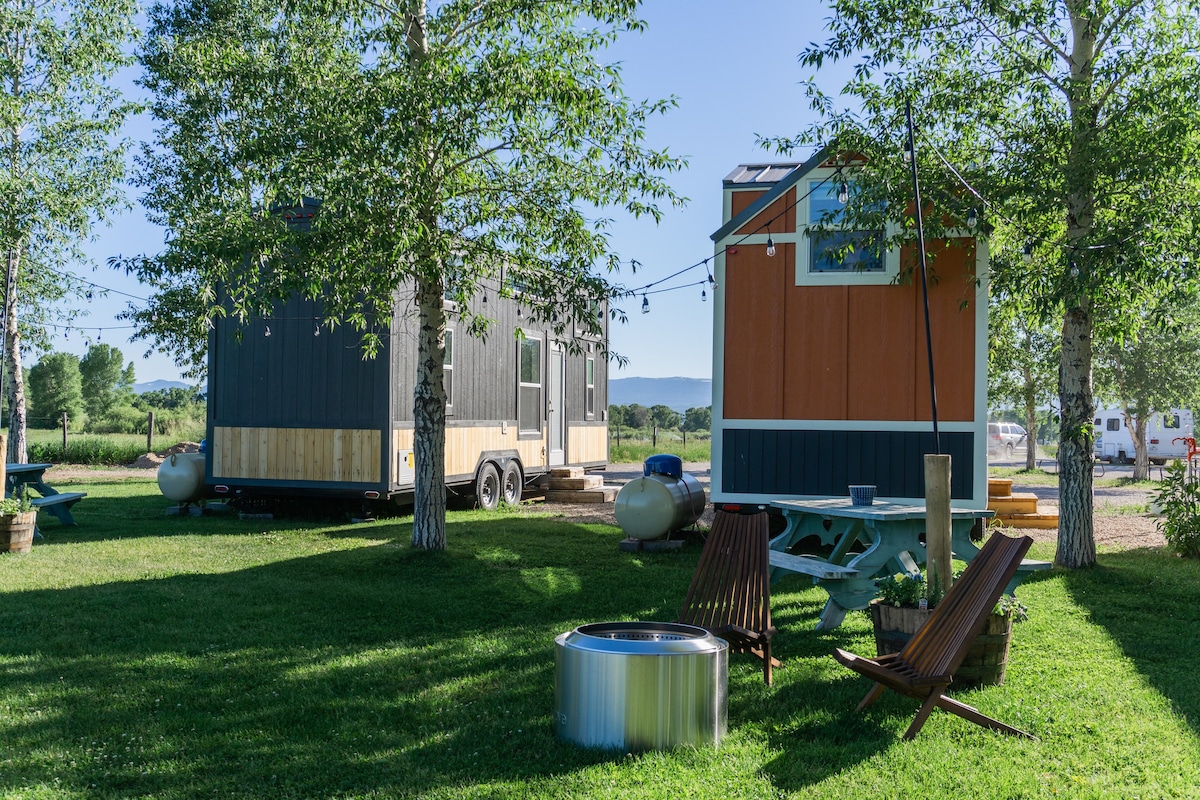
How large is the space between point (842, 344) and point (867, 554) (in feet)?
10.9

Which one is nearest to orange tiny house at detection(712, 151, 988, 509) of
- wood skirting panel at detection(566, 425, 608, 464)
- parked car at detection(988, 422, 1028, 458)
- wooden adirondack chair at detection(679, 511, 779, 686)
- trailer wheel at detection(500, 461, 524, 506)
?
wooden adirondack chair at detection(679, 511, 779, 686)

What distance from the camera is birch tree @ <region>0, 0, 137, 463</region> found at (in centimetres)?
1454

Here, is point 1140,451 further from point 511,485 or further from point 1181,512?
point 511,485

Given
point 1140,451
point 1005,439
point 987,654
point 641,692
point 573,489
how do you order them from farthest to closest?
point 1005,439, point 1140,451, point 573,489, point 987,654, point 641,692

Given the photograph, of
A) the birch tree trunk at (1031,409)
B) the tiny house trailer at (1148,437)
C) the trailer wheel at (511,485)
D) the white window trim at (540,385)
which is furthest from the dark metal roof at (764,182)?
the tiny house trailer at (1148,437)

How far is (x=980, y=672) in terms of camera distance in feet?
14.9

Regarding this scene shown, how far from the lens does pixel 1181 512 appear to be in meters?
9.08

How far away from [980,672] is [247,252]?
5783mm

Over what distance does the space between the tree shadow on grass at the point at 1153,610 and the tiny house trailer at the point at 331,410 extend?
5.47 meters

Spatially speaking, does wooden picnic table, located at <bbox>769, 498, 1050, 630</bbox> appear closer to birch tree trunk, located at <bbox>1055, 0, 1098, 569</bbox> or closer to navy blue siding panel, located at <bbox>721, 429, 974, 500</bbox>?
navy blue siding panel, located at <bbox>721, 429, 974, 500</bbox>

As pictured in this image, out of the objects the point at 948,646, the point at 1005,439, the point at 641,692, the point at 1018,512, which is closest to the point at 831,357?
the point at 1018,512

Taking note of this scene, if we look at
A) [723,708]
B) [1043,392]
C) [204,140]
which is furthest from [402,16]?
[1043,392]

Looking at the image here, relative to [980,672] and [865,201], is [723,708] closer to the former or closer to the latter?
[980,672]

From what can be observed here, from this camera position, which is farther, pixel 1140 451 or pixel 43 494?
pixel 1140 451
